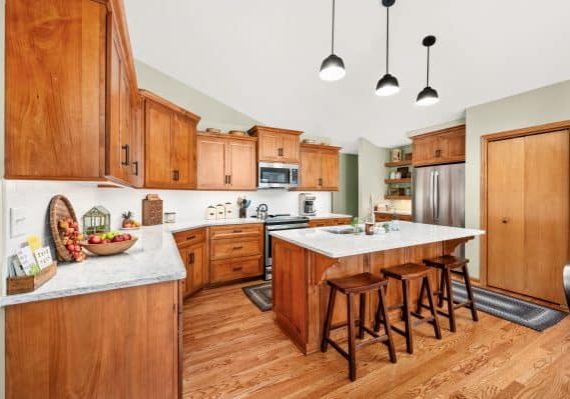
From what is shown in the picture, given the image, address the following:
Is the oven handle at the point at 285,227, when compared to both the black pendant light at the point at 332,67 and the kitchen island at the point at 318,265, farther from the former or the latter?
the black pendant light at the point at 332,67

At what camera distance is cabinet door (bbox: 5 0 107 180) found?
3.55 feet

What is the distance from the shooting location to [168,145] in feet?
10.5

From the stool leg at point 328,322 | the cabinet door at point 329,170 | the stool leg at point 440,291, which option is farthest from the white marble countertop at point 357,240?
the cabinet door at point 329,170

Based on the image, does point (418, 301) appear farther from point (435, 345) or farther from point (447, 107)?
point (447, 107)

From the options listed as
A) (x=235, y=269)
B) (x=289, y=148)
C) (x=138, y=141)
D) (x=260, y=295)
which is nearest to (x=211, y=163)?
(x=138, y=141)

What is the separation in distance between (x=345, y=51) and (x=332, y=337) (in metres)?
3.31

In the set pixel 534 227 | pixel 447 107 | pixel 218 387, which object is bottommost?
pixel 218 387

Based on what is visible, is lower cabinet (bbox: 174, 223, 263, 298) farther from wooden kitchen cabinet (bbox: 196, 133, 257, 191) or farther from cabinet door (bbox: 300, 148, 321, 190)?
cabinet door (bbox: 300, 148, 321, 190)

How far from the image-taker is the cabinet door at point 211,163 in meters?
3.82

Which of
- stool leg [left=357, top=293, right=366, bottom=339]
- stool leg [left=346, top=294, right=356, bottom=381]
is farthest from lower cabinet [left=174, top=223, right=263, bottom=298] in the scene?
stool leg [left=346, top=294, right=356, bottom=381]

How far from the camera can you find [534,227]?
3188 mm

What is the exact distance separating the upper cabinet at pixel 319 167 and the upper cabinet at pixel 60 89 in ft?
12.2

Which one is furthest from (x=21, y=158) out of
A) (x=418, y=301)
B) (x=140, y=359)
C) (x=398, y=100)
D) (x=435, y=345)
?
(x=398, y=100)

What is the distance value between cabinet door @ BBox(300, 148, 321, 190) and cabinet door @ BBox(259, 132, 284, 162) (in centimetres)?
62
